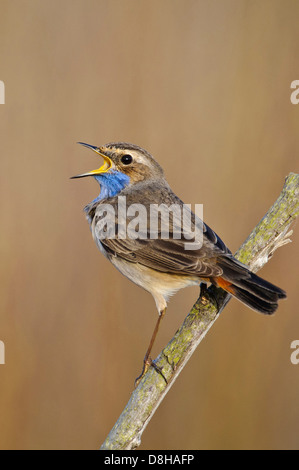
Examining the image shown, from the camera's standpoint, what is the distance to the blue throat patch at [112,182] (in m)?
4.25

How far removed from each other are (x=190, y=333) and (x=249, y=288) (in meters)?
0.44

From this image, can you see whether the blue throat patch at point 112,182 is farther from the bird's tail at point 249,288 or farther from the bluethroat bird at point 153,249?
the bird's tail at point 249,288

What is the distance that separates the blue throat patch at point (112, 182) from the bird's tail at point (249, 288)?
1134 millimetres

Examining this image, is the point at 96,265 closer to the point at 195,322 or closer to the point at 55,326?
the point at 55,326

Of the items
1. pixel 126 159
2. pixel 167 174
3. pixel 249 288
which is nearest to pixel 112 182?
pixel 126 159

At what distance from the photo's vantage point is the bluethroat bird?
3.41 meters

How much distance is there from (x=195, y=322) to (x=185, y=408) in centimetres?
198

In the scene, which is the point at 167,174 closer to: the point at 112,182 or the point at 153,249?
the point at 112,182

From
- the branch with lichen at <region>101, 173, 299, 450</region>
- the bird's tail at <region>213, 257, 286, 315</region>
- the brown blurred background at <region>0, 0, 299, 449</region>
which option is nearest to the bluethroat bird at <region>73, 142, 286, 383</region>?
the bird's tail at <region>213, 257, 286, 315</region>

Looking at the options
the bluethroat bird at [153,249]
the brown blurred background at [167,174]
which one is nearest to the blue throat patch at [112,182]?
the bluethroat bird at [153,249]

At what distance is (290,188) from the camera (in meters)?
3.97

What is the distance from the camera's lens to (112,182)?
426cm
